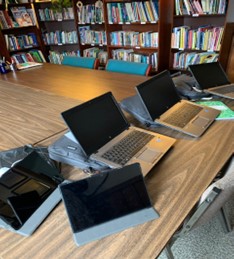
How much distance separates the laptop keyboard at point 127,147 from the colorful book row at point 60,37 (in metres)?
3.57

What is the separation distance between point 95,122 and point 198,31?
241 cm

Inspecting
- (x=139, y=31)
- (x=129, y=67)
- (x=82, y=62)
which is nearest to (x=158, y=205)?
(x=129, y=67)

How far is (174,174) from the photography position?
863mm

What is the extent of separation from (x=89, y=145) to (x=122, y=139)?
17 cm

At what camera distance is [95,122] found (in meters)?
0.98

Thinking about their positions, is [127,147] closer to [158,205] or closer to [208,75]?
[158,205]

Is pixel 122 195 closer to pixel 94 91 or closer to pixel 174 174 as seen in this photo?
pixel 174 174

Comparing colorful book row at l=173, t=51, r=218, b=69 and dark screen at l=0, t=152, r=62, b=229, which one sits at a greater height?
dark screen at l=0, t=152, r=62, b=229

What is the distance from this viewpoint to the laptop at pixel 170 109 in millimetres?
1145

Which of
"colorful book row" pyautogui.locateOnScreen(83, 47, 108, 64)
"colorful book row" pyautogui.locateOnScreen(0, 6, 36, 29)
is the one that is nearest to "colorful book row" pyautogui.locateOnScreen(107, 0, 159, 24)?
"colorful book row" pyautogui.locateOnScreen(83, 47, 108, 64)

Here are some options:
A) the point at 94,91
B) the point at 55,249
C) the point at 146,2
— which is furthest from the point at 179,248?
the point at 146,2

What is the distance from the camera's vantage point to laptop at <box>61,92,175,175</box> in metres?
0.90

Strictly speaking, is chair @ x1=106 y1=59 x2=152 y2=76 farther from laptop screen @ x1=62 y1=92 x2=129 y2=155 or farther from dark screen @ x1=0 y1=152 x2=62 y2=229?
dark screen @ x1=0 y1=152 x2=62 y2=229

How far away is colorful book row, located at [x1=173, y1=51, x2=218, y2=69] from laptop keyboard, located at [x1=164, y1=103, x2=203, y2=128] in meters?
1.78
